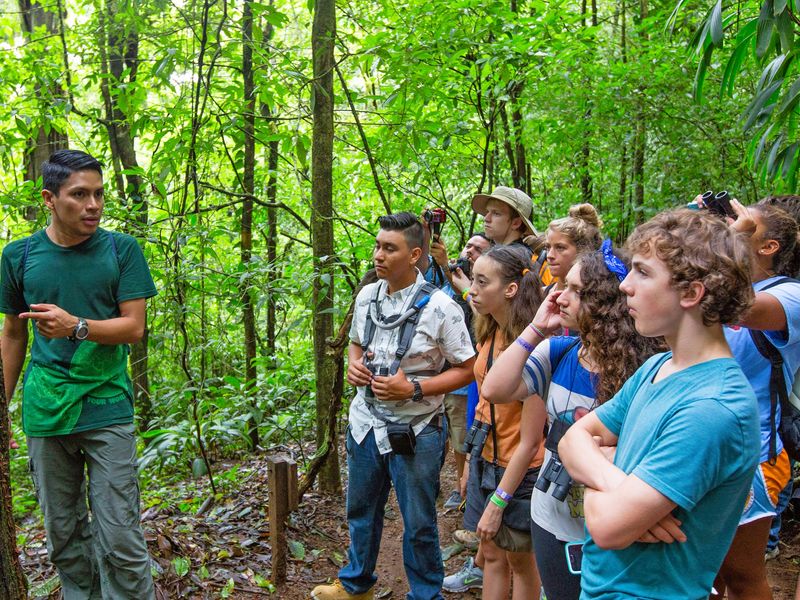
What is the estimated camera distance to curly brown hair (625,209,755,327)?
1641mm

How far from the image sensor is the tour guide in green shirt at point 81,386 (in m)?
3.27

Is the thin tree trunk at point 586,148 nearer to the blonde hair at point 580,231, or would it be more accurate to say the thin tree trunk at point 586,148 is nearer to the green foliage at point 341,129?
the green foliage at point 341,129

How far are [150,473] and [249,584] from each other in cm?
320

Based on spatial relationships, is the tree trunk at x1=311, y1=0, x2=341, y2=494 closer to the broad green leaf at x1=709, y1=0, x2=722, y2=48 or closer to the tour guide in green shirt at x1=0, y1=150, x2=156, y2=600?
the tour guide in green shirt at x1=0, y1=150, x2=156, y2=600

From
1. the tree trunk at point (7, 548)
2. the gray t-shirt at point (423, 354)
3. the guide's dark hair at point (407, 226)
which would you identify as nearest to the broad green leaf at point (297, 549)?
the gray t-shirt at point (423, 354)

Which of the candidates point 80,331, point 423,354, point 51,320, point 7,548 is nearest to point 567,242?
point 423,354

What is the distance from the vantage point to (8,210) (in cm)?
575

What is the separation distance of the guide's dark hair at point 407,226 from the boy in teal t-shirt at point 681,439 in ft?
6.70

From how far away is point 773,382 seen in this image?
9.27ft

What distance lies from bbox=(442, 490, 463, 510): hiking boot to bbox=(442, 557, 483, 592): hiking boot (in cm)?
120

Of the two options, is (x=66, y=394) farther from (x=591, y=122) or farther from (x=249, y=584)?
(x=591, y=122)

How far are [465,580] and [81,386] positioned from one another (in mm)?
2570

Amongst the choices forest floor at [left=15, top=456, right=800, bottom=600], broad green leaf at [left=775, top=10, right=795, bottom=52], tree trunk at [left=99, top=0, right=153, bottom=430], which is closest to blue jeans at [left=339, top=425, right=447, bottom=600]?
forest floor at [left=15, top=456, right=800, bottom=600]

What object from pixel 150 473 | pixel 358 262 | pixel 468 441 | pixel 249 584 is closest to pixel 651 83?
pixel 358 262
